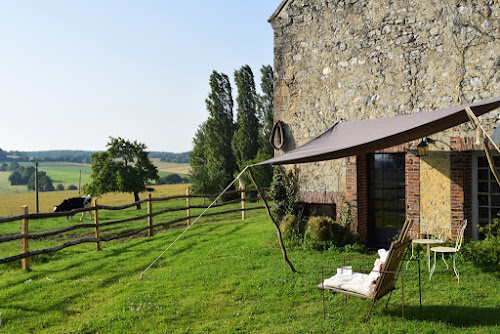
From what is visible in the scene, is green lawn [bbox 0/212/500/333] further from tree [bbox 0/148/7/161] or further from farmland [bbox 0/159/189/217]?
tree [bbox 0/148/7/161]

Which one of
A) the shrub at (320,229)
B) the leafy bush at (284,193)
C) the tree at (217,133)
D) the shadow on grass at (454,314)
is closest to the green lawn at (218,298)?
the shadow on grass at (454,314)

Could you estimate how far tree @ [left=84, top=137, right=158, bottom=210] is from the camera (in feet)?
66.5

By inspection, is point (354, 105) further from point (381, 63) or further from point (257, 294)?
point (257, 294)

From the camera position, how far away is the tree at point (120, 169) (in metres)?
20.3

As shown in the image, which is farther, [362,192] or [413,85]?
[362,192]

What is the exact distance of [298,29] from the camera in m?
9.31

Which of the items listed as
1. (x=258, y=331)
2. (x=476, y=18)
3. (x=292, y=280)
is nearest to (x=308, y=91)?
(x=476, y=18)

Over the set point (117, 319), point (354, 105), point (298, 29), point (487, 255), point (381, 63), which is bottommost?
point (117, 319)

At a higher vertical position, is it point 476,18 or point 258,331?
point 476,18

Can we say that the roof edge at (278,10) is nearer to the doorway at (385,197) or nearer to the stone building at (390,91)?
the stone building at (390,91)

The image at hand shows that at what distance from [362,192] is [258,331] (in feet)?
15.4

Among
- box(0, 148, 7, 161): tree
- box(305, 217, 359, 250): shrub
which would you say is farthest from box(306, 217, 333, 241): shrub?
box(0, 148, 7, 161): tree

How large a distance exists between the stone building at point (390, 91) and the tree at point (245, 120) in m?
16.1

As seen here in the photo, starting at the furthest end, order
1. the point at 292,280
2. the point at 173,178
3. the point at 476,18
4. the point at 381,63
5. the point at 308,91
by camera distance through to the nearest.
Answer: the point at 173,178 < the point at 308,91 < the point at 381,63 < the point at 476,18 < the point at 292,280
